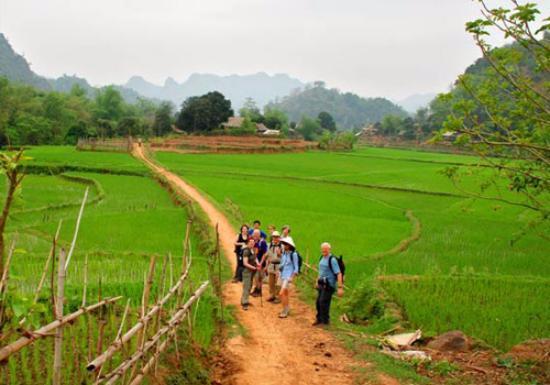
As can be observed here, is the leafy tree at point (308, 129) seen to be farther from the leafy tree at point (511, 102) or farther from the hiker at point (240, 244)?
the leafy tree at point (511, 102)

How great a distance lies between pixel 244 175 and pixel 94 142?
17.0 meters

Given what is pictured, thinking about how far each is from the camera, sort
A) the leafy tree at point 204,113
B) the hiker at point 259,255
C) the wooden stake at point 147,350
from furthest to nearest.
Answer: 1. the leafy tree at point 204,113
2. the hiker at point 259,255
3. the wooden stake at point 147,350

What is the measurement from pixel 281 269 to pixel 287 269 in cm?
15

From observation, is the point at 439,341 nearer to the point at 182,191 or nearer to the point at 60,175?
the point at 182,191

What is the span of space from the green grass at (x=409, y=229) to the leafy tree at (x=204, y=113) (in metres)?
24.2

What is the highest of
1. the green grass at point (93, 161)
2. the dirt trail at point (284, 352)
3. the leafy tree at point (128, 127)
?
the leafy tree at point (128, 127)

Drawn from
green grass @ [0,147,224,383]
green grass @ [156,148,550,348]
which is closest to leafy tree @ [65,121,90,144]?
green grass @ [156,148,550,348]

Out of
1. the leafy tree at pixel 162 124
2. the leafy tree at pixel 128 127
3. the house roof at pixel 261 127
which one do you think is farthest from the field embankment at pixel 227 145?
the house roof at pixel 261 127

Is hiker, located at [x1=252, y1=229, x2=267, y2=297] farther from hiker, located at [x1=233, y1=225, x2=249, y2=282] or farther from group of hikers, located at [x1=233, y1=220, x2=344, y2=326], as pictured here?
hiker, located at [x1=233, y1=225, x2=249, y2=282]

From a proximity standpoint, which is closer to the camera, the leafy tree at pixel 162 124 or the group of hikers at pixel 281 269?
the group of hikers at pixel 281 269

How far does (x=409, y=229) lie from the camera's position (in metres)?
17.0

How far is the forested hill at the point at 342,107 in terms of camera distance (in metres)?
143

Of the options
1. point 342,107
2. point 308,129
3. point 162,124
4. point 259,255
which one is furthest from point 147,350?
point 342,107

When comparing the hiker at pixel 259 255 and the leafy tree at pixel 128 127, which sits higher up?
the leafy tree at pixel 128 127
